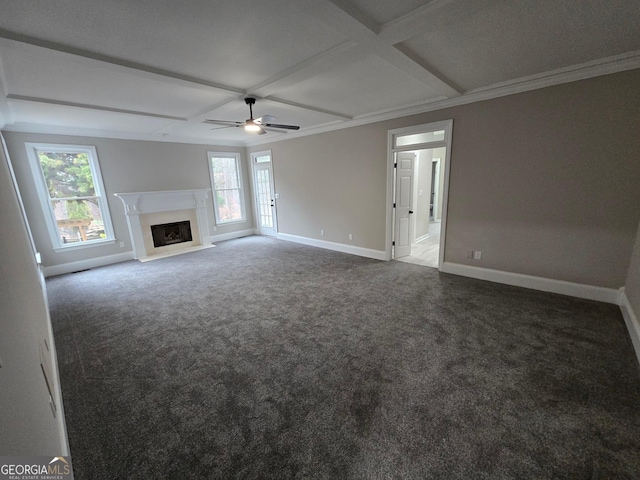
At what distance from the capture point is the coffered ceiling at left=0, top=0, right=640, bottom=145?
1.75m

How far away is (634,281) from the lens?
2.63m

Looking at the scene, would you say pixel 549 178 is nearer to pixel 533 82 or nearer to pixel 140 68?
pixel 533 82

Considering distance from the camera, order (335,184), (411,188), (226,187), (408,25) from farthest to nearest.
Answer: (226,187), (335,184), (411,188), (408,25)

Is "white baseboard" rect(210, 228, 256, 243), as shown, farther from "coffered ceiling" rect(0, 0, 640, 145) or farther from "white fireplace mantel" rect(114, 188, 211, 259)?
"coffered ceiling" rect(0, 0, 640, 145)

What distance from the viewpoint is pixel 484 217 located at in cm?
376

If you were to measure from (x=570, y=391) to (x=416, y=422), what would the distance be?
1210 millimetres

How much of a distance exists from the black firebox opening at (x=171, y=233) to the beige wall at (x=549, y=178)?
4.90m

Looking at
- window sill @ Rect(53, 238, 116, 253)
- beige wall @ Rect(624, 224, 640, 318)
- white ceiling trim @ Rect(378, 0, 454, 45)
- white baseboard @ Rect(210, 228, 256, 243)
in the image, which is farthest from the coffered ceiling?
white baseboard @ Rect(210, 228, 256, 243)

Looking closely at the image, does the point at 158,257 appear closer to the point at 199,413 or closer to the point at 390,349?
the point at 199,413

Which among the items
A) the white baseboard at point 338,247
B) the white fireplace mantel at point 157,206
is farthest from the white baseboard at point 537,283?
the white fireplace mantel at point 157,206

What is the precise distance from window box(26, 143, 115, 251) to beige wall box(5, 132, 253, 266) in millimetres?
98

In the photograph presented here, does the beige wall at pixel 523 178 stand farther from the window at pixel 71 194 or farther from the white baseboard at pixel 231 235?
the white baseboard at pixel 231 235

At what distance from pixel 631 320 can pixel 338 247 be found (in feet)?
13.8

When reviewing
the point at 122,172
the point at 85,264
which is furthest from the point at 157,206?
the point at 85,264
